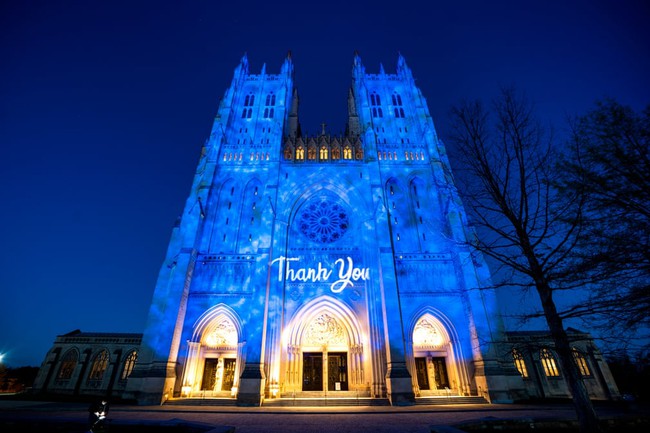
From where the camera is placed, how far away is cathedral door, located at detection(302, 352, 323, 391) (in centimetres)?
1700

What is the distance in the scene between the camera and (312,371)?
56.9ft

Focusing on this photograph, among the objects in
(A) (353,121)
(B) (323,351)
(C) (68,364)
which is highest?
(A) (353,121)

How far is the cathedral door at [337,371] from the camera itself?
1702cm

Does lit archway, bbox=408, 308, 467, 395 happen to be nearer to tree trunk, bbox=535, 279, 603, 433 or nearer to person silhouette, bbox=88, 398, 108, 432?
tree trunk, bbox=535, 279, 603, 433

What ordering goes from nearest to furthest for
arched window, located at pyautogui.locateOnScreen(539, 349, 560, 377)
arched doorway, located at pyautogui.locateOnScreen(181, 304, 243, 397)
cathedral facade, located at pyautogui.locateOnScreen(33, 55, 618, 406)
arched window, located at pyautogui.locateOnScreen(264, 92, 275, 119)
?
cathedral facade, located at pyautogui.locateOnScreen(33, 55, 618, 406)
arched doorway, located at pyautogui.locateOnScreen(181, 304, 243, 397)
arched window, located at pyautogui.locateOnScreen(539, 349, 560, 377)
arched window, located at pyautogui.locateOnScreen(264, 92, 275, 119)

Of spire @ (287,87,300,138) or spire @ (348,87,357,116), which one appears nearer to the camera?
spire @ (287,87,300,138)

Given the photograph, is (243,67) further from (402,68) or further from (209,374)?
(209,374)

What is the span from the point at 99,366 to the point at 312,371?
64.6ft

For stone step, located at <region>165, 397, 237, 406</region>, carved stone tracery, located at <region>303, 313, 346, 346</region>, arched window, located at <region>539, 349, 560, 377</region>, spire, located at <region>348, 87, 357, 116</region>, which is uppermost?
spire, located at <region>348, 87, 357, 116</region>

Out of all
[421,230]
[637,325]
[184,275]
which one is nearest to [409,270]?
[421,230]

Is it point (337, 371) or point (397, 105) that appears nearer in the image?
point (337, 371)

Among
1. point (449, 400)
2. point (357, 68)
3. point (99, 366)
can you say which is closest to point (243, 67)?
point (357, 68)

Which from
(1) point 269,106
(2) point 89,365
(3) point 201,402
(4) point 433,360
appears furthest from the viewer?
(1) point 269,106

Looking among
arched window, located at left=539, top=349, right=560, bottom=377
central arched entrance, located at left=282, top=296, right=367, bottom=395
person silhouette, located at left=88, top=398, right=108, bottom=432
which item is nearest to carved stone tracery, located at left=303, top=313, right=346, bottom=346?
central arched entrance, located at left=282, top=296, right=367, bottom=395
